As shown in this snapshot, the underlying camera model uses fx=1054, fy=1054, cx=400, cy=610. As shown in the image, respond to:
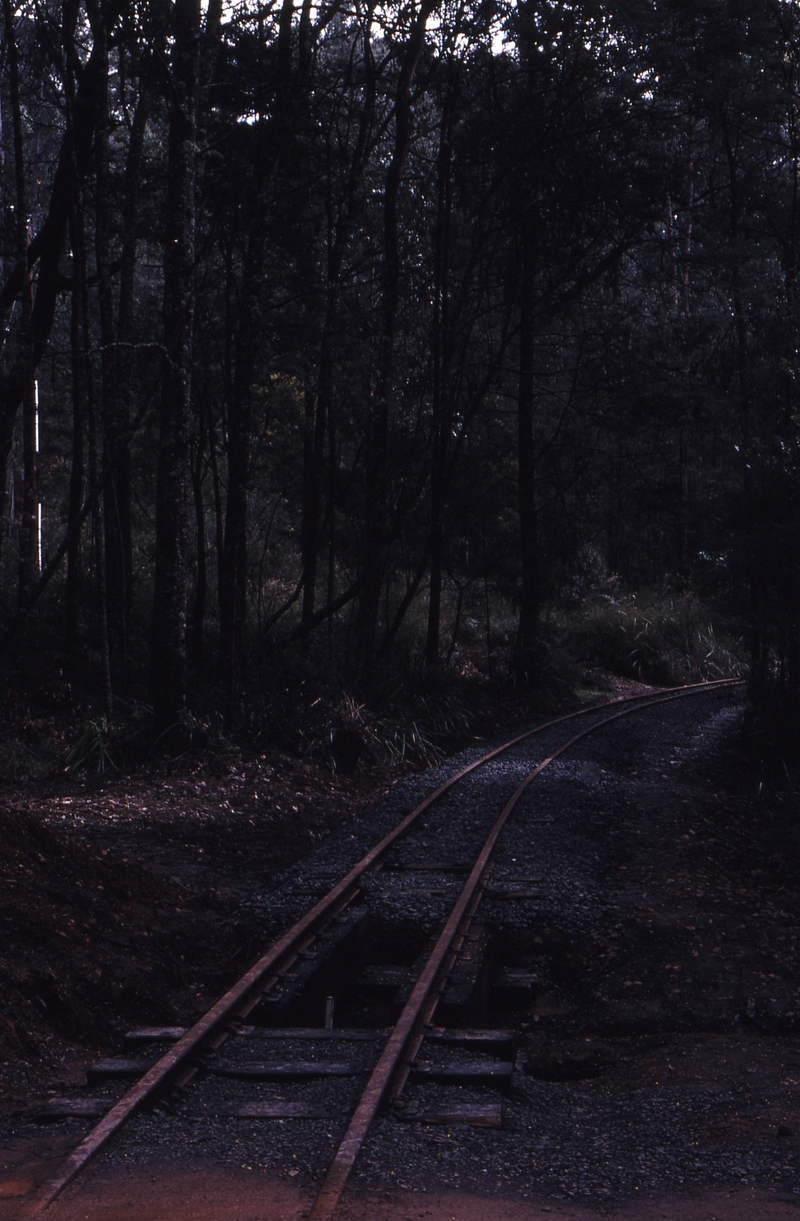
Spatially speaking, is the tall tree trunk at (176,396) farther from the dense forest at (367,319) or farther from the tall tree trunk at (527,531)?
the tall tree trunk at (527,531)

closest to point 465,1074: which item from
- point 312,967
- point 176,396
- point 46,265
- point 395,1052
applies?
point 395,1052

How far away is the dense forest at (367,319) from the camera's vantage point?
13.6 m

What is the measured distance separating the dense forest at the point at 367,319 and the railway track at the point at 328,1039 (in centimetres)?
648

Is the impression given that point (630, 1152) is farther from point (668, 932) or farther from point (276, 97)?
point (276, 97)

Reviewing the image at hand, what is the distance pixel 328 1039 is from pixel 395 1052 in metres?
0.53

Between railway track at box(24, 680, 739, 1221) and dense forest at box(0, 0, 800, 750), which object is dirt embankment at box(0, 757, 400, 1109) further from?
dense forest at box(0, 0, 800, 750)

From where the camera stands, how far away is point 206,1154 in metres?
3.78

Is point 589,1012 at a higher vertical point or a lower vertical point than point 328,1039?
lower

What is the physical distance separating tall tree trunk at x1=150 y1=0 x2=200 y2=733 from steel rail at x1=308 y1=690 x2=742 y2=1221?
16.2ft

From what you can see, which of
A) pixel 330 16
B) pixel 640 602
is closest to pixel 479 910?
pixel 330 16

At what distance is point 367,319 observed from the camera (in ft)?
51.0

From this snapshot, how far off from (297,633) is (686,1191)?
14.0m

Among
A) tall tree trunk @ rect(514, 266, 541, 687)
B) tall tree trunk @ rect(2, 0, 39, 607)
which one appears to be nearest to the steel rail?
tall tree trunk @ rect(2, 0, 39, 607)

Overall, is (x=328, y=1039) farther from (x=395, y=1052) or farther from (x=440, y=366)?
(x=440, y=366)
